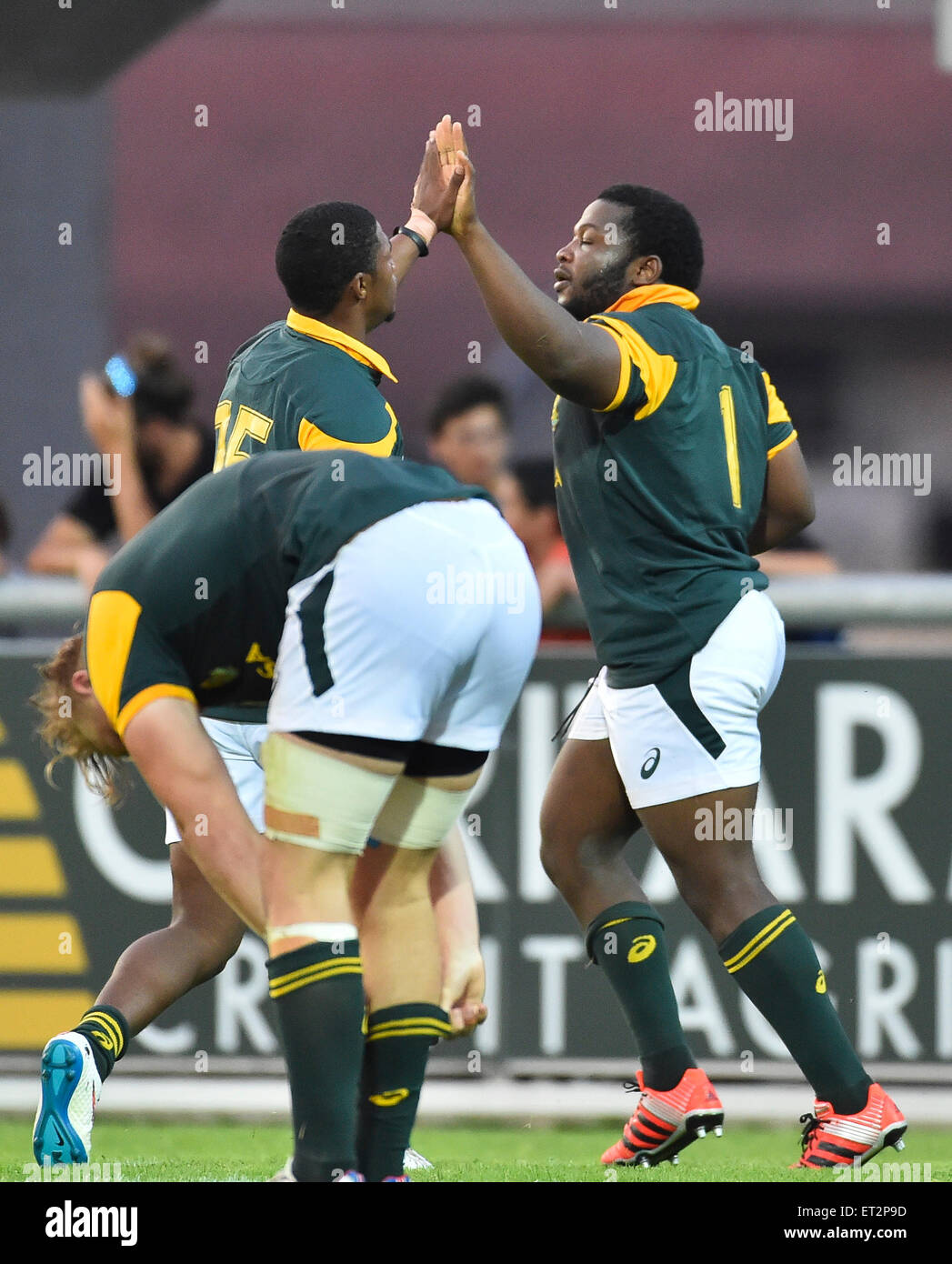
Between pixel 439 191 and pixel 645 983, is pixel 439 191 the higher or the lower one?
the higher one

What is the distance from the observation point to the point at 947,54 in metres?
6.47

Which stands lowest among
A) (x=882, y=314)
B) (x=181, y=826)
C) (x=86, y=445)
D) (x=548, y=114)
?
(x=181, y=826)

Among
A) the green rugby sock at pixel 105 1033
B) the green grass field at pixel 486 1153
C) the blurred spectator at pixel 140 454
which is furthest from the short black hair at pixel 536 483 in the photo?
the green rugby sock at pixel 105 1033

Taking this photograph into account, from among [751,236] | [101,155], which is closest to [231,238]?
[751,236]

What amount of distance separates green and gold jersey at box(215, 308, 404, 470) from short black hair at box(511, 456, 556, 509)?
2.54m

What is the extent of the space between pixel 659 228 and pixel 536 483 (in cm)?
244

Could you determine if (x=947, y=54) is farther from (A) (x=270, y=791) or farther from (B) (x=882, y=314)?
(B) (x=882, y=314)

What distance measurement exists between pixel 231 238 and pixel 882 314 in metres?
5.52

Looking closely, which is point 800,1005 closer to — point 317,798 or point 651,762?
point 651,762

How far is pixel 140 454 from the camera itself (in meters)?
7.09

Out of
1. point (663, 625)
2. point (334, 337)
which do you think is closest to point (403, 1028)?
point (663, 625)

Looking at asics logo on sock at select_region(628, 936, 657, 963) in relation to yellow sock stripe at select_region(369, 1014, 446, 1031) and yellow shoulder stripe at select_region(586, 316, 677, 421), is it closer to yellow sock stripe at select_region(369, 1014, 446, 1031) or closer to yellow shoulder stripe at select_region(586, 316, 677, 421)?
yellow sock stripe at select_region(369, 1014, 446, 1031)

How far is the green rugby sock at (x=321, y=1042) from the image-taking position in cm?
344

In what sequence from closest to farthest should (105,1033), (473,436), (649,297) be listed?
1. (105,1033)
2. (649,297)
3. (473,436)
